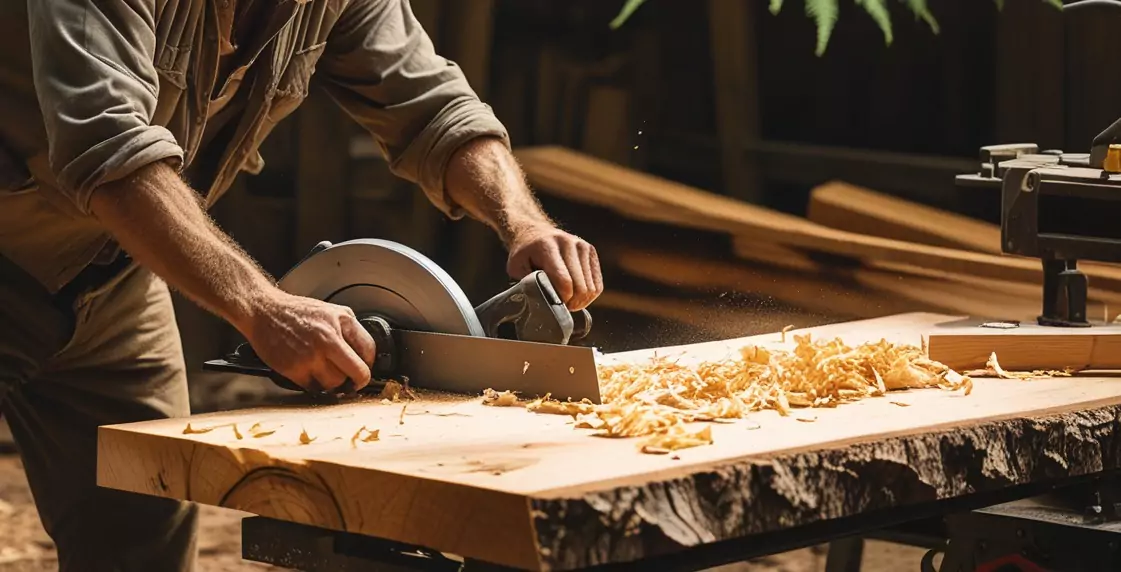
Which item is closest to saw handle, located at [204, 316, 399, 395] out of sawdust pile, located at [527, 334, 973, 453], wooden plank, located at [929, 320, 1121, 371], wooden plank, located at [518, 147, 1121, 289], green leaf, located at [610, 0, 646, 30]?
sawdust pile, located at [527, 334, 973, 453]

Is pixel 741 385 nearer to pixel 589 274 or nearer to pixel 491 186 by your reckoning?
pixel 589 274

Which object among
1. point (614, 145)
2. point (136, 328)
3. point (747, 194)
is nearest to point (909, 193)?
point (747, 194)

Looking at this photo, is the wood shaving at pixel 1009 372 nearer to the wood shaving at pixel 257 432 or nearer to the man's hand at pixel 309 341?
the man's hand at pixel 309 341

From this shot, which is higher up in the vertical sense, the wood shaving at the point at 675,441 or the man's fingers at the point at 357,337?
the man's fingers at the point at 357,337

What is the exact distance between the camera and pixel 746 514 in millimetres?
1996

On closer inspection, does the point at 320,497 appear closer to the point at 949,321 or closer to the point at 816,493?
the point at 816,493

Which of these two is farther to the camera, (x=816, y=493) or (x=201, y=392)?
(x=201, y=392)

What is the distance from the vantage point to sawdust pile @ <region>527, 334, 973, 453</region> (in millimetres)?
2236

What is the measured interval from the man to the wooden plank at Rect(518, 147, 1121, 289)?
5.19 ft

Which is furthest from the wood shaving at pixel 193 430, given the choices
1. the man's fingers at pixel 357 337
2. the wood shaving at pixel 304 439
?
the man's fingers at pixel 357 337

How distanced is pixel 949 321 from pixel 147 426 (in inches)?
71.1

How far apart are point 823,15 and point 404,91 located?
180 cm

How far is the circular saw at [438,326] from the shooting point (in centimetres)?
249

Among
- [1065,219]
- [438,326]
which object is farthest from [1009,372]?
[438,326]
